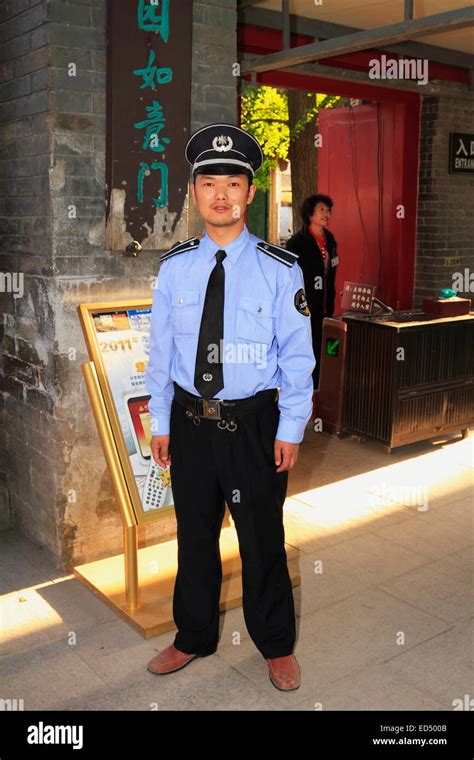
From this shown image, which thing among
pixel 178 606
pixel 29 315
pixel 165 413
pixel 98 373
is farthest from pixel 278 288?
pixel 29 315

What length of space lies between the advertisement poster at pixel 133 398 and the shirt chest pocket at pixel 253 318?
96 centimetres

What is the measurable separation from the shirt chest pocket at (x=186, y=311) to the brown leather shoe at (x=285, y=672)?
4.19 ft

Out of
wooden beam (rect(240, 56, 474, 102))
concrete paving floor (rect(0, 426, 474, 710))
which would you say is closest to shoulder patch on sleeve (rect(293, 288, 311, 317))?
concrete paving floor (rect(0, 426, 474, 710))

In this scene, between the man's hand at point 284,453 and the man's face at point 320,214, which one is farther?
the man's face at point 320,214

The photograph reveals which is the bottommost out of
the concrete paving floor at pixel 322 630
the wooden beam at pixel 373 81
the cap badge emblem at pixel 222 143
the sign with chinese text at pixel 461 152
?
the concrete paving floor at pixel 322 630

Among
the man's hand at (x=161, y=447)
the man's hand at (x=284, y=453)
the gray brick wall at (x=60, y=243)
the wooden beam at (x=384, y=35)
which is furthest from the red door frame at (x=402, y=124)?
the man's hand at (x=284, y=453)

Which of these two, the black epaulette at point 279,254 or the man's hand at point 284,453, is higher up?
the black epaulette at point 279,254

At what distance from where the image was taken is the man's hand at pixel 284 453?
2.87 m

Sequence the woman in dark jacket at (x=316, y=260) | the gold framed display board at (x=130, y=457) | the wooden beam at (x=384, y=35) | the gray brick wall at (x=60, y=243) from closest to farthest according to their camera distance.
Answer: the gold framed display board at (x=130, y=457) < the gray brick wall at (x=60, y=243) < the wooden beam at (x=384, y=35) < the woman in dark jacket at (x=316, y=260)

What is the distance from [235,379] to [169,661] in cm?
116

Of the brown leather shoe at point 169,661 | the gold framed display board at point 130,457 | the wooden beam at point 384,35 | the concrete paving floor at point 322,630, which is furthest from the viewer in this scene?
the wooden beam at point 384,35

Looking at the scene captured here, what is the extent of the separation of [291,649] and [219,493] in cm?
66

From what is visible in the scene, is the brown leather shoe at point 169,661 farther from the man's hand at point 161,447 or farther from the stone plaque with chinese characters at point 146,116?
the stone plaque with chinese characters at point 146,116

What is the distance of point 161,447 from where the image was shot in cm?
306
